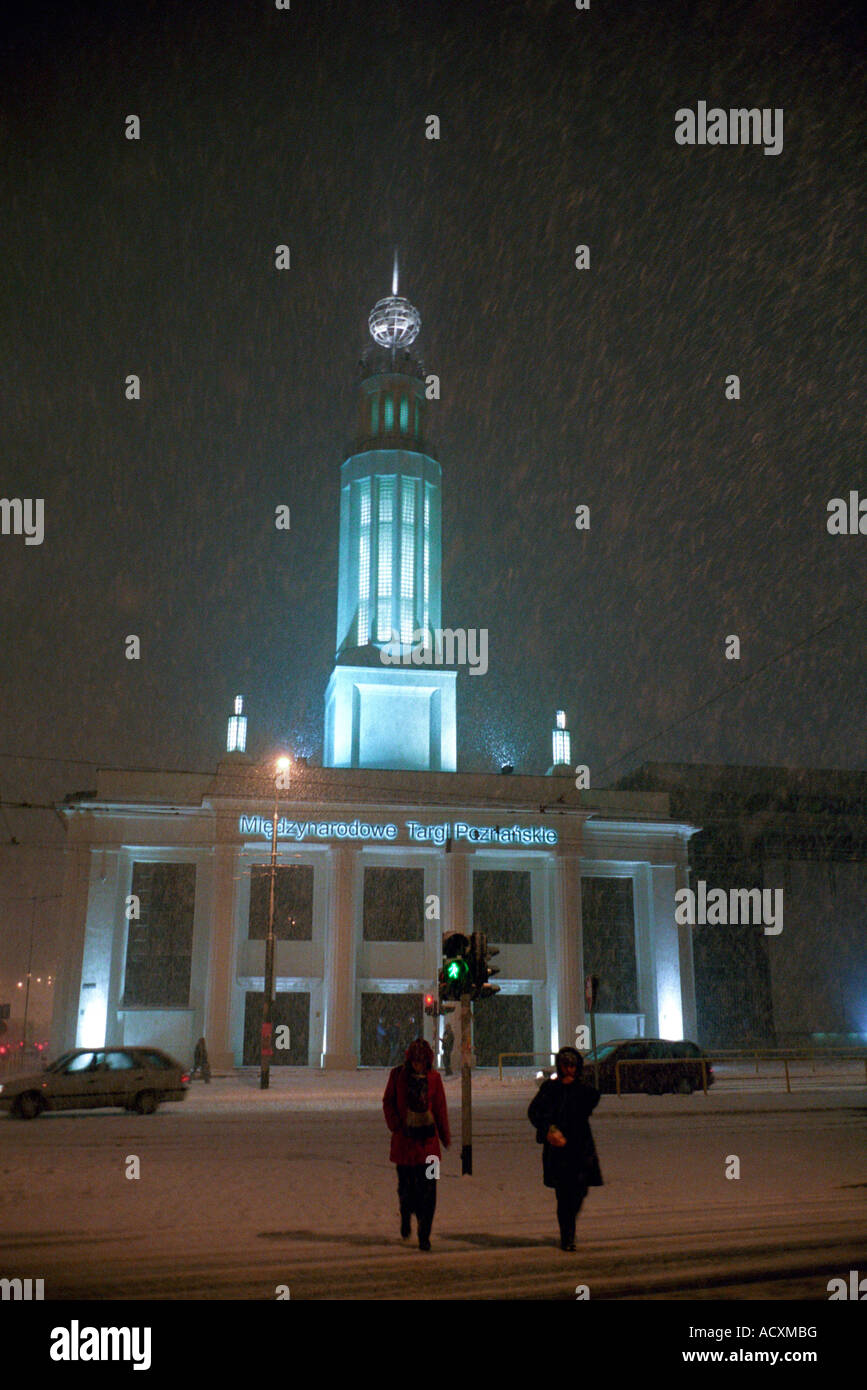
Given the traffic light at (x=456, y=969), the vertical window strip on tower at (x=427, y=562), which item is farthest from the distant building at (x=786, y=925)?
the traffic light at (x=456, y=969)

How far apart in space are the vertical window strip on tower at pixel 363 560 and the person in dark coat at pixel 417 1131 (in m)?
39.6

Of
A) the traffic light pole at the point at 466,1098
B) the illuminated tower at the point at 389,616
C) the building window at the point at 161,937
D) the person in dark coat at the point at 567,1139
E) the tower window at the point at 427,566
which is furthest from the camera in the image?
the tower window at the point at 427,566

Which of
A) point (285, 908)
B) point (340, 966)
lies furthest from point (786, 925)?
point (285, 908)

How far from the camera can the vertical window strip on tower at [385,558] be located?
157ft

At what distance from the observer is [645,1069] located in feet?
92.1

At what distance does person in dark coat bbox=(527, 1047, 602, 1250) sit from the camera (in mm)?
8164

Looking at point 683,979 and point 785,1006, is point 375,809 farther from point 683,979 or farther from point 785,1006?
point 785,1006

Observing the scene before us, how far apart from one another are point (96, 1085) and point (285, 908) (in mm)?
19305

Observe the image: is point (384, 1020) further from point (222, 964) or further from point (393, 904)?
point (222, 964)

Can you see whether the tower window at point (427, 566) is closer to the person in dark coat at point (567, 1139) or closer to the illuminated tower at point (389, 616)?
the illuminated tower at point (389, 616)

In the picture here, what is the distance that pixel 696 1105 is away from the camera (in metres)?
23.0

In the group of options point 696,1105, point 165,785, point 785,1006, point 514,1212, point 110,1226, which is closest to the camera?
point 110,1226
